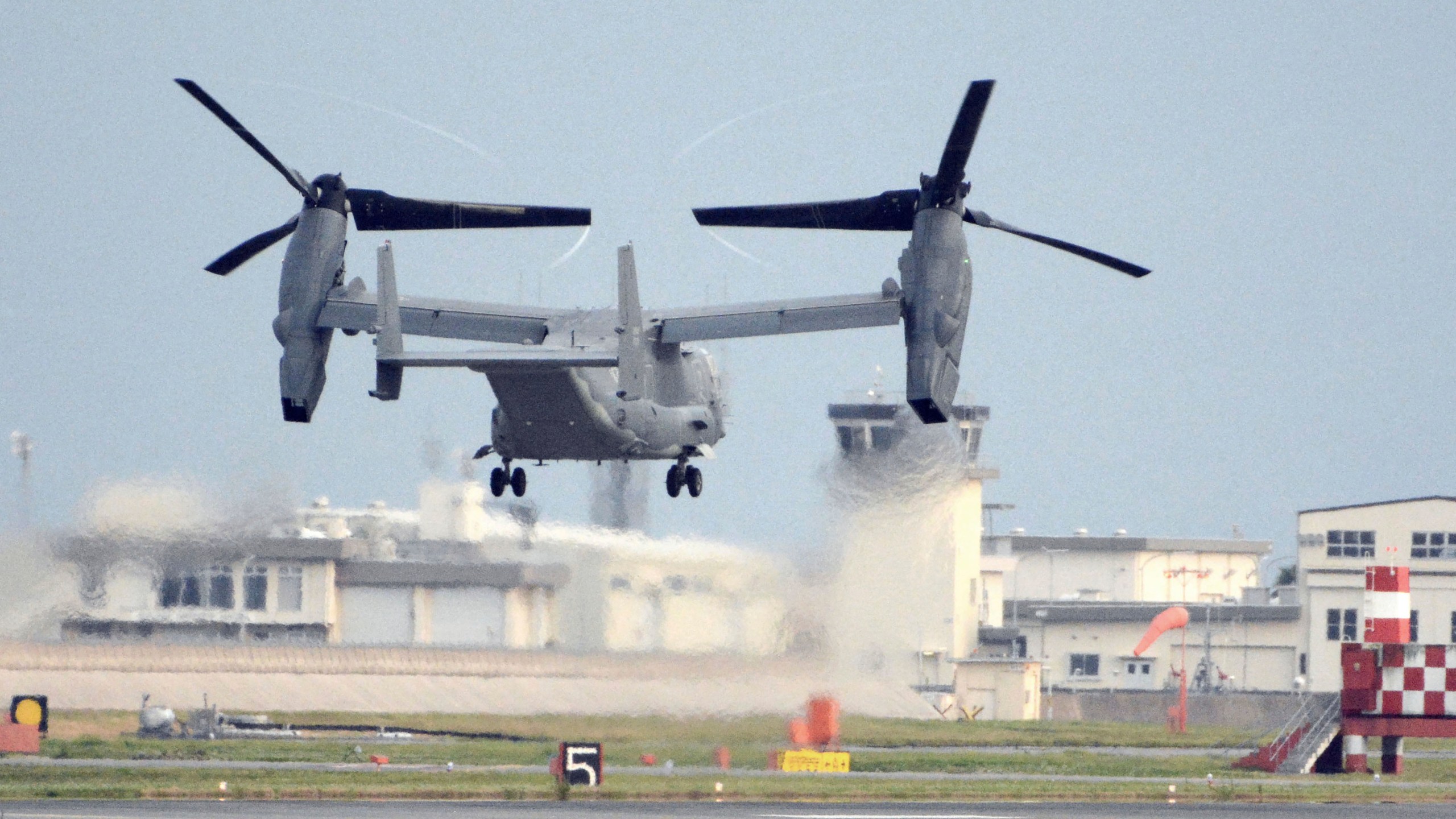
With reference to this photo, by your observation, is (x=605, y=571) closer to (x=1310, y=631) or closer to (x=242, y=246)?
(x=242, y=246)

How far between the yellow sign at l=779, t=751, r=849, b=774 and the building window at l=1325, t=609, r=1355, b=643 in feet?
132

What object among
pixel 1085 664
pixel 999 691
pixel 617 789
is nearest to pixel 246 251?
pixel 617 789

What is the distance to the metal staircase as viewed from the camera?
1844 inches

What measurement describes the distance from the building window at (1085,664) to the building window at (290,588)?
43.5 m

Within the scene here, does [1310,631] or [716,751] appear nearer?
[716,751]

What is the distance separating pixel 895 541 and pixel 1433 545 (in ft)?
144

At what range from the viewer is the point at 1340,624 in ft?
256

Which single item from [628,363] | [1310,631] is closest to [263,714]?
[628,363]

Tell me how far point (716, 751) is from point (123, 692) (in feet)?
49.1

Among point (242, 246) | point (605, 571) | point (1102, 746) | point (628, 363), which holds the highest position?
point (242, 246)

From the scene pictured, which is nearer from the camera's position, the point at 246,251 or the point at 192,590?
the point at 246,251

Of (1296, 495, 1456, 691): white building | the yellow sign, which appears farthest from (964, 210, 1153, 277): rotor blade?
(1296, 495, 1456, 691): white building

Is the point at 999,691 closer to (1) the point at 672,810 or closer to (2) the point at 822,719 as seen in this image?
(2) the point at 822,719

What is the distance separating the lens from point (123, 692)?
47.0 metres
